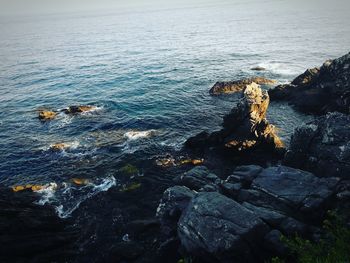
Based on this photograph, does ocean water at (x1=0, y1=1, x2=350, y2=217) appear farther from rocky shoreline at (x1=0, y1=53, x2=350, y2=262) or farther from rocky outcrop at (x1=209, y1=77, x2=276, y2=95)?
rocky shoreline at (x1=0, y1=53, x2=350, y2=262)

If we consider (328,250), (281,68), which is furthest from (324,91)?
(328,250)

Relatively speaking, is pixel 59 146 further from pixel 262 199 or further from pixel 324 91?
pixel 324 91

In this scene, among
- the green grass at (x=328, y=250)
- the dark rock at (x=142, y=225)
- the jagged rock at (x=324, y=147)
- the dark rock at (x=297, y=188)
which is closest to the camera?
the green grass at (x=328, y=250)

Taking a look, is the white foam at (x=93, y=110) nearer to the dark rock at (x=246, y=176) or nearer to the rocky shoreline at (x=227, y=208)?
the rocky shoreline at (x=227, y=208)

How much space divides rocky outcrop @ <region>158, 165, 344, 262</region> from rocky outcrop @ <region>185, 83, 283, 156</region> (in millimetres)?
13657

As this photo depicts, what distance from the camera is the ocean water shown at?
39.6m

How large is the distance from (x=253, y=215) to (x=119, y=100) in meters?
46.8

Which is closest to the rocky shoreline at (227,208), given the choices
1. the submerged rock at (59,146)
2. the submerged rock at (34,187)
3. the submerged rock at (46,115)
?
the submerged rock at (34,187)

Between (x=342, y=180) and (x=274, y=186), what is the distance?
5312 mm

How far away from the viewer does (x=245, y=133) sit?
4084 centimetres

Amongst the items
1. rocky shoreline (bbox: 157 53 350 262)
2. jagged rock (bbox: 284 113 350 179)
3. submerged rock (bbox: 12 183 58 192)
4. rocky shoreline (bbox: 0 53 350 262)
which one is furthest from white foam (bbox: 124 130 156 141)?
jagged rock (bbox: 284 113 350 179)

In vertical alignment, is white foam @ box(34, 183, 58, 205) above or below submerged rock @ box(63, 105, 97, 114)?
below

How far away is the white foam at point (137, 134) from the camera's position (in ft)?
154

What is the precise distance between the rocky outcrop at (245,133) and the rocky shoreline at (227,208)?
136 mm
